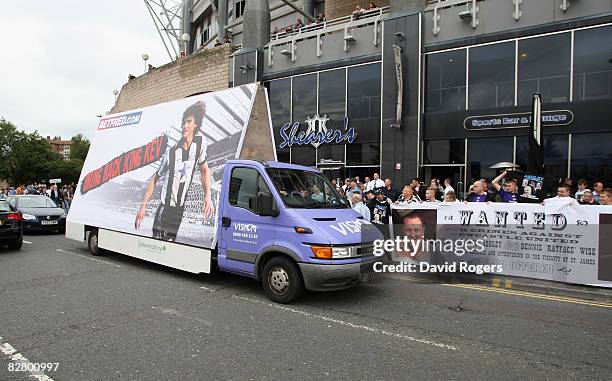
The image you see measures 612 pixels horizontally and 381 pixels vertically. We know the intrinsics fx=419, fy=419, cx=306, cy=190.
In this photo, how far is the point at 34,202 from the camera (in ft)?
52.1

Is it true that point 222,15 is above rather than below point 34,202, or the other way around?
above

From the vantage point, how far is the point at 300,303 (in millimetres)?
6113

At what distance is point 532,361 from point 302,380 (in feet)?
7.64

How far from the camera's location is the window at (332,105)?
19375 millimetres

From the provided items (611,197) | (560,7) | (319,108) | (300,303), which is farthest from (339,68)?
(300,303)

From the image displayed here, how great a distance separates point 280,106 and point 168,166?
14.2m

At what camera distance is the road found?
390 cm

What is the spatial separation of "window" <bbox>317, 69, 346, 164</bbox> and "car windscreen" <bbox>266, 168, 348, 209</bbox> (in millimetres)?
12456

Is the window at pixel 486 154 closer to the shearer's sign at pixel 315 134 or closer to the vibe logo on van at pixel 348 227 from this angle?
the shearer's sign at pixel 315 134

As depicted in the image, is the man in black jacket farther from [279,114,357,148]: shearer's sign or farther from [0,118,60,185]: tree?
[0,118,60,185]: tree

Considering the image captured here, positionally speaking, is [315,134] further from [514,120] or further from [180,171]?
[180,171]

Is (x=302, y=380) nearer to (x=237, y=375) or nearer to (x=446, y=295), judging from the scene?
(x=237, y=375)

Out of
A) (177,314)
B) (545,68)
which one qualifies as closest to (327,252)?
(177,314)

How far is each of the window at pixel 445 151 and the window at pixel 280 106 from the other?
285 inches
